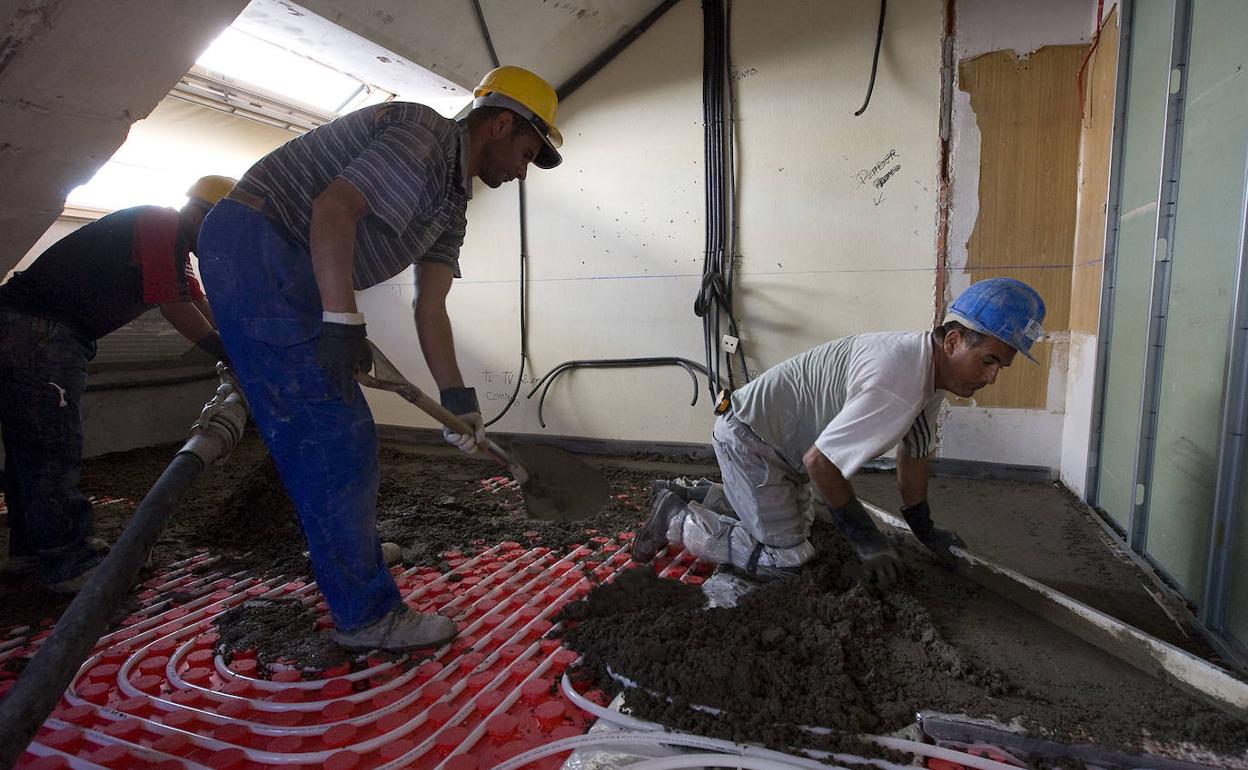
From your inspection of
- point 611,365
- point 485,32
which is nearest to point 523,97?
point 485,32

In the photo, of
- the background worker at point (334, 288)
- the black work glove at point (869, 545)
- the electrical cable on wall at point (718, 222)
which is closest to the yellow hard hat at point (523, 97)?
the background worker at point (334, 288)

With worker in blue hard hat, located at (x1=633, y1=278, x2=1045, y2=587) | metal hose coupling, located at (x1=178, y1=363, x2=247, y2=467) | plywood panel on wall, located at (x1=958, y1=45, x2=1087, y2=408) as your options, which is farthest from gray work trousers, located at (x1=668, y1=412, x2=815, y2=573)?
plywood panel on wall, located at (x1=958, y1=45, x2=1087, y2=408)

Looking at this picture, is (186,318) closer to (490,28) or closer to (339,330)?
(339,330)

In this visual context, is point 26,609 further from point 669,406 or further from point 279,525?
point 669,406

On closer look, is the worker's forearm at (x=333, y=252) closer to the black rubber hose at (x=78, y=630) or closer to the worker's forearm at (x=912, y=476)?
the black rubber hose at (x=78, y=630)

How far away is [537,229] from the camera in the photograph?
404 cm

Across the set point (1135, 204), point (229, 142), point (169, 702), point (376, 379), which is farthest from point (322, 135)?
point (229, 142)

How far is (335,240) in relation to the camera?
1.32 m

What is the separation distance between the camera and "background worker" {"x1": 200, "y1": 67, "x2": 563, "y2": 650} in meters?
1.37

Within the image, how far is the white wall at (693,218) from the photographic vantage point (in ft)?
10.4

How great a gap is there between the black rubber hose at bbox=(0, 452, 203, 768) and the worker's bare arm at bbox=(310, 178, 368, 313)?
613mm

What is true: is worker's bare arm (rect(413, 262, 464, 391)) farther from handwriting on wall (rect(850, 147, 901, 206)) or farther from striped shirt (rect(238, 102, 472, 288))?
handwriting on wall (rect(850, 147, 901, 206))

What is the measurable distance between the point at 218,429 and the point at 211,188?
3.39 ft

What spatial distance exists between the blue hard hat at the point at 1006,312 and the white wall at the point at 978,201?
5.64 feet
